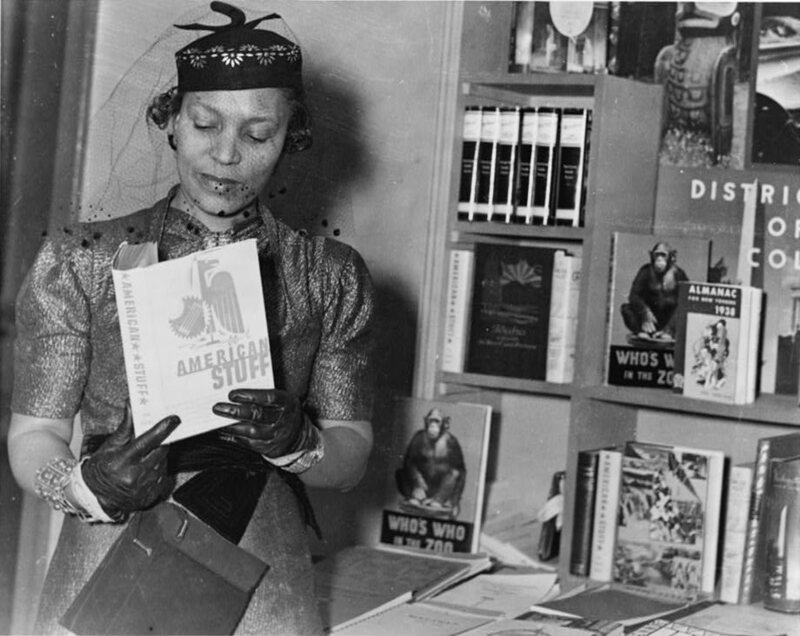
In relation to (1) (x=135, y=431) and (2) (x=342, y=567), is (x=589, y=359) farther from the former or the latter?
(1) (x=135, y=431)

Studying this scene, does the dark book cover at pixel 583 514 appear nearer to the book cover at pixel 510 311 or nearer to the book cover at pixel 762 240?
the book cover at pixel 510 311

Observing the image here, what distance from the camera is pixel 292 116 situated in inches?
49.6

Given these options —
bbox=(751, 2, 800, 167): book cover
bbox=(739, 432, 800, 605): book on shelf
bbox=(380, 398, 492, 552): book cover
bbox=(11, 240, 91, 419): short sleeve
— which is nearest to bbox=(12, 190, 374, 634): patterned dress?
bbox=(11, 240, 91, 419): short sleeve

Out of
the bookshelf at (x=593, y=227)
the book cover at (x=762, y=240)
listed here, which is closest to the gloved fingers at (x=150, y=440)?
the bookshelf at (x=593, y=227)

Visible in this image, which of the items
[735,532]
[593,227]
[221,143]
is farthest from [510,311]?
[221,143]

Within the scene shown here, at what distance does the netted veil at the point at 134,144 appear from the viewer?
4.04 feet

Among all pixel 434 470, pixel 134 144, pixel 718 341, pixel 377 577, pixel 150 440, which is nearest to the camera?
pixel 150 440

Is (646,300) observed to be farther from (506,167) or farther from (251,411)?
(251,411)

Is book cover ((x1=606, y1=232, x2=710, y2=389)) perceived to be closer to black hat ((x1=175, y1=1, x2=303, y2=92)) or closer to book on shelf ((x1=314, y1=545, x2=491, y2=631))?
book on shelf ((x1=314, y1=545, x2=491, y2=631))

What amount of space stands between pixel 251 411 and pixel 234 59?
33 centimetres

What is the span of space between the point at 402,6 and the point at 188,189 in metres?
0.58

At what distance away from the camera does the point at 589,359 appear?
1989mm

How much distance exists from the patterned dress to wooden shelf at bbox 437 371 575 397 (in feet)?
2.30

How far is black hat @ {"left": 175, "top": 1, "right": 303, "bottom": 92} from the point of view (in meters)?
1.20
